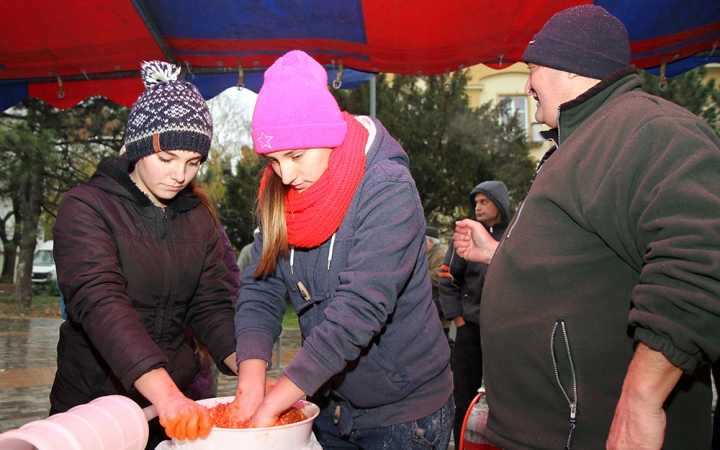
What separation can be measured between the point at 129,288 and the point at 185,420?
2.25 feet

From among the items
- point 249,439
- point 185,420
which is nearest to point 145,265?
point 185,420

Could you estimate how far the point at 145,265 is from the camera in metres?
2.22

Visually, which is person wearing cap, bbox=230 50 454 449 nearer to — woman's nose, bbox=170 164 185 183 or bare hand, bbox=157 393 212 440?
bare hand, bbox=157 393 212 440

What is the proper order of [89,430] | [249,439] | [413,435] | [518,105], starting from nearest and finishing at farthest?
[89,430], [249,439], [413,435], [518,105]

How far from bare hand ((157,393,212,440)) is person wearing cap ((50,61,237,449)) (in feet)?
0.42

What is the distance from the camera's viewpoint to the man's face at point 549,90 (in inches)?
82.2

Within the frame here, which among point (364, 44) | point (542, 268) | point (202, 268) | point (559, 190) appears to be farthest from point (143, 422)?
point (364, 44)

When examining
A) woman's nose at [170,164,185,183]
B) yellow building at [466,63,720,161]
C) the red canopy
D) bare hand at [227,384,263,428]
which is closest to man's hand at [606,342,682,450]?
bare hand at [227,384,263,428]

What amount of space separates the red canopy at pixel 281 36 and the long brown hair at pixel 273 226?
185 cm

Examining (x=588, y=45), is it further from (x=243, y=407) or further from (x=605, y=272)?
(x=243, y=407)

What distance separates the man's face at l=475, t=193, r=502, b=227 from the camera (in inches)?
228

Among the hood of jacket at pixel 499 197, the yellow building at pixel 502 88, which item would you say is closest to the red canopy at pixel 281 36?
the hood of jacket at pixel 499 197

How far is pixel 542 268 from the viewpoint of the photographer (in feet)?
5.90

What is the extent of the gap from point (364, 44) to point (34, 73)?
236 centimetres
